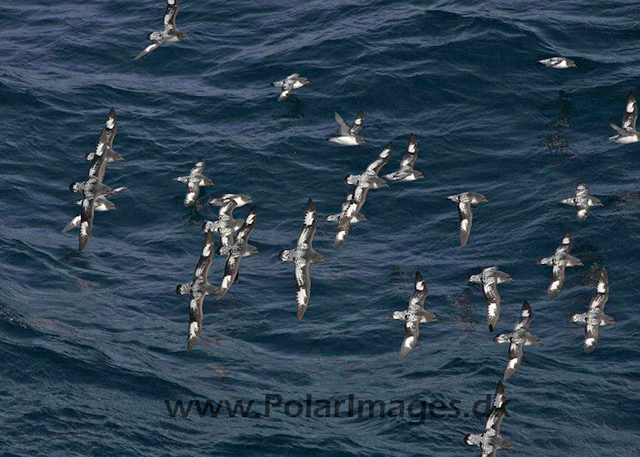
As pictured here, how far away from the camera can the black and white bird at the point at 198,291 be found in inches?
1348

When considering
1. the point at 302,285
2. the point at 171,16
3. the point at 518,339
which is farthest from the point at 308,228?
the point at 171,16

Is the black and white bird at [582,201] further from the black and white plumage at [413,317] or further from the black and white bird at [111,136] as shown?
the black and white bird at [111,136]

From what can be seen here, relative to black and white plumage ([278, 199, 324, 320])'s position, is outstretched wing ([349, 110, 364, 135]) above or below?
above

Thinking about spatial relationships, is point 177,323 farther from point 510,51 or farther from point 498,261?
point 510,51

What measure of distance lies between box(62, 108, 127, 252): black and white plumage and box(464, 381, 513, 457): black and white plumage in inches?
559

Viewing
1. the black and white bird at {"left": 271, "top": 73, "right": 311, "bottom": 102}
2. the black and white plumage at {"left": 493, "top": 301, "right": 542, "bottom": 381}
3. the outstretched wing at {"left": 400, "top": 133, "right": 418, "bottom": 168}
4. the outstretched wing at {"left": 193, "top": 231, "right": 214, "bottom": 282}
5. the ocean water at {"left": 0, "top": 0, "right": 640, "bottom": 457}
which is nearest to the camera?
the ocean water at {"left": 0, "top": 0, "right": 640, "bottom": 457}

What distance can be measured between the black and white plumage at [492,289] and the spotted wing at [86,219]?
12.0 metres

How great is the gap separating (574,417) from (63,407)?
13.3 m

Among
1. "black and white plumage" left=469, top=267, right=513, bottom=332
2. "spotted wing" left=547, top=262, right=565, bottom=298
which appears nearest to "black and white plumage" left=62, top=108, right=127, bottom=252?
"black and white plumage" left=469, top=267, right=513, bottom=332

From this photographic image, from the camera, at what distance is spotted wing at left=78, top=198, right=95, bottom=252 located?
124 ft

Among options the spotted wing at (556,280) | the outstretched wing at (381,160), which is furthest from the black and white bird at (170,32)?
the spotted wing at (556,280)

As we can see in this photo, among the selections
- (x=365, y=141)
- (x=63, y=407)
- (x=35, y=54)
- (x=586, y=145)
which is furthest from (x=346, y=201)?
(x=35, y=54)

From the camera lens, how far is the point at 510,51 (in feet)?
152

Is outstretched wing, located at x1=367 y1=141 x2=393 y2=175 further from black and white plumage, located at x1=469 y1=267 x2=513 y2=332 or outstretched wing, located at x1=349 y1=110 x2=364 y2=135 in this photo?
black and white plumage, located at x1=469 y1=267 x2=513 y2=332
